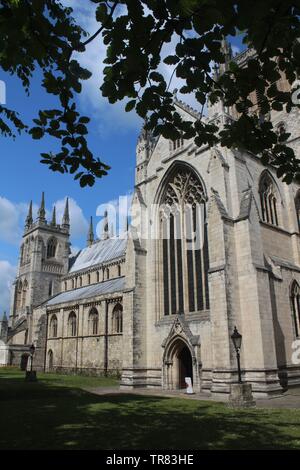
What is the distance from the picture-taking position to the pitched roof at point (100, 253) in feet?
158

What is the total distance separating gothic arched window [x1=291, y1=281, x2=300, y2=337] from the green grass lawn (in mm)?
8795

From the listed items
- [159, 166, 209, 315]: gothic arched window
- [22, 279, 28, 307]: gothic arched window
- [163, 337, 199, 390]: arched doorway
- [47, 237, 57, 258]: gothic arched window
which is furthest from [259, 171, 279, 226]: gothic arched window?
[22, 279, 28, 307]: gothic arched window

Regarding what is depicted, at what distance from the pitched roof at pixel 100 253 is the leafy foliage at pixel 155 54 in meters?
39.0

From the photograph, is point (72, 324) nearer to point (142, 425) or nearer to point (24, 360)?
point (24, 360)

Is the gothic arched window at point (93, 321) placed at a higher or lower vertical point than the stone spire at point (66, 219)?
lower

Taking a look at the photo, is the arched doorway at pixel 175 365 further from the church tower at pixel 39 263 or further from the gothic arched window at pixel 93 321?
the church tower at pixel 39 263

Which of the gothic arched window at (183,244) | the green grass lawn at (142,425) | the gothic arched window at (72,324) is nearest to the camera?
the green grass lawn at (142,425)

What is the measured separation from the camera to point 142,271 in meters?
25.3

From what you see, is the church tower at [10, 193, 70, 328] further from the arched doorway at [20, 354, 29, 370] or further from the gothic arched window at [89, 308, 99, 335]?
the gothic arched window at [89, 308, 99, 335]

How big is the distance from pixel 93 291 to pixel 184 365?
71.6ft

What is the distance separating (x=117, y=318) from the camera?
1344 inches

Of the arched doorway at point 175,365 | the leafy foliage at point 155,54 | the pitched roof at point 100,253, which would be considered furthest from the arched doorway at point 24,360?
the leafy foliage at point 155,54

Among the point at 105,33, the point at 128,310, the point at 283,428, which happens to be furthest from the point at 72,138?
the point at 128,310

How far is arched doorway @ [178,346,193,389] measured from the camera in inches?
878
